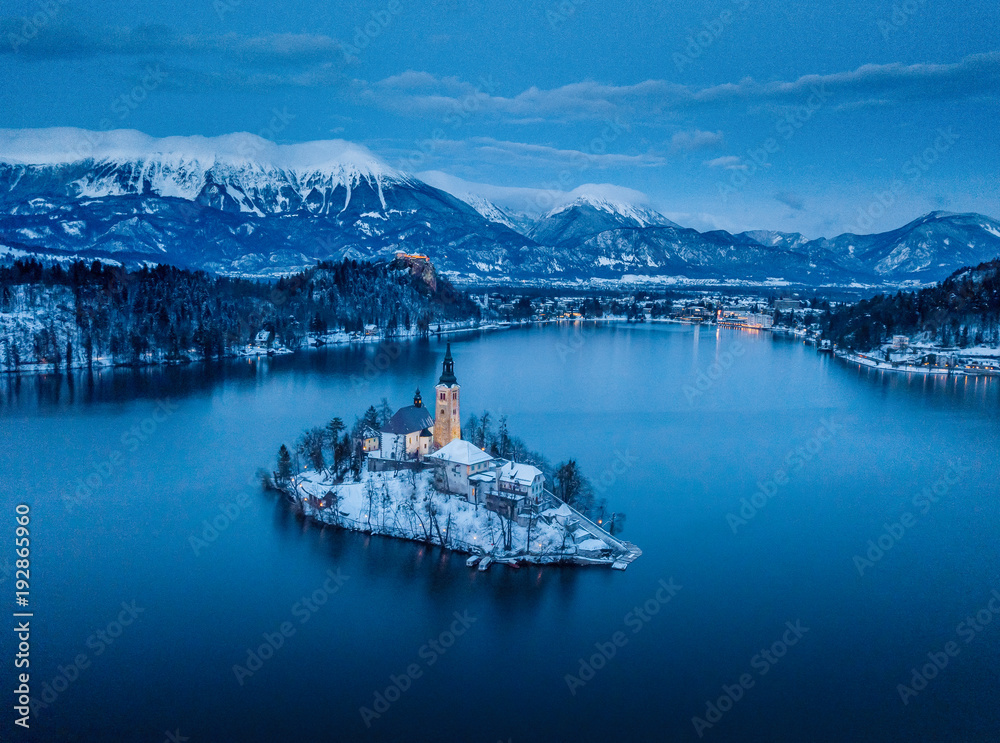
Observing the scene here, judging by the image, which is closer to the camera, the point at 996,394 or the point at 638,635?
the point at 638,635

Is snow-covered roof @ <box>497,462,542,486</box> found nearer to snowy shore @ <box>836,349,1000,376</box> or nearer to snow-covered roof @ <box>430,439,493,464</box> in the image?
snow-covered roof @ <box>430,439,493,464</box>

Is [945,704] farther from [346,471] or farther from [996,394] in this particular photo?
[996,394]

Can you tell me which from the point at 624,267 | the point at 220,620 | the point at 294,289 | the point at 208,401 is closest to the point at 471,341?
the point at 294,289

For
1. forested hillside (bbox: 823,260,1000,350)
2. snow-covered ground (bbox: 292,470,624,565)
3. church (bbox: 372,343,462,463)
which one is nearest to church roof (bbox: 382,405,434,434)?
church (bbox: 372,343,462,463)

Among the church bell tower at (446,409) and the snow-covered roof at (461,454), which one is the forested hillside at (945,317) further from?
the snow-covered roof at (461,454)

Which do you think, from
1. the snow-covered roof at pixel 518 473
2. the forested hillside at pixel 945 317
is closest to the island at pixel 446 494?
the snow-covered roof at pixel 518 473

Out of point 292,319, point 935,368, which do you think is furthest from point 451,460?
point 292,319
